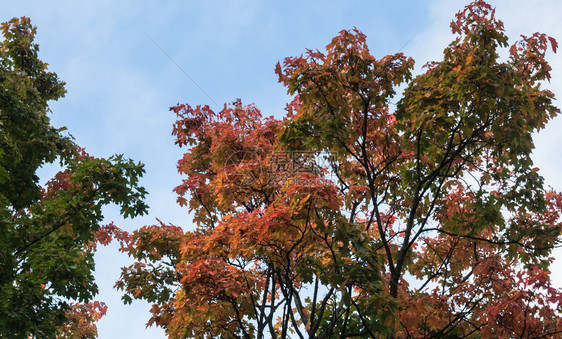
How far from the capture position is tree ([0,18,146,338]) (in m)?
9.45

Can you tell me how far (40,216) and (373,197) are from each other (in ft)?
25.1

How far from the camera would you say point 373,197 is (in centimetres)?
924

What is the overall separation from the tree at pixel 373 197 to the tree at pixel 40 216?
2.05 meters

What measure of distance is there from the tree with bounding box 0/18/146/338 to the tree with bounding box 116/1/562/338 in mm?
2054

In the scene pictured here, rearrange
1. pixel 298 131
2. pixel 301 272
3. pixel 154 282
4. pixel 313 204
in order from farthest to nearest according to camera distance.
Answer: pixel 154 282
pixel 298 131
pixel 301 272
pixel 313 204

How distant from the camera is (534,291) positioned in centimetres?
702

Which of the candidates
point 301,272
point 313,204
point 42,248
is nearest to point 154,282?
point 42,248

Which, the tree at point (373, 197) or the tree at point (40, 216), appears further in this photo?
the tree at point (40, 216)

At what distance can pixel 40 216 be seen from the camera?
418 inches

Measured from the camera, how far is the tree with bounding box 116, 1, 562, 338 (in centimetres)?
712

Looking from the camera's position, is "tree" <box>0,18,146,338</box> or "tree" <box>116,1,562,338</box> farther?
"tree" <box>0,18,146,338</box>

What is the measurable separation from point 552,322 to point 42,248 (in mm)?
9955

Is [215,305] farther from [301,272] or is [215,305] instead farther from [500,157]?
[500,157]

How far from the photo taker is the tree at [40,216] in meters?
9.45
